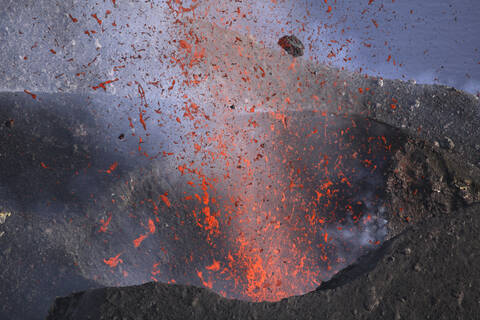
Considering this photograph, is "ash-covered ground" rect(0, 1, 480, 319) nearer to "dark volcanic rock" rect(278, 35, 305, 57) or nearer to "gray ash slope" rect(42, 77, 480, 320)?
"dark volcanic rock" rect(278, 35, 305, 57)

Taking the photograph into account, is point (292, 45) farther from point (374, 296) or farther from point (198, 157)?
point (374, 296)

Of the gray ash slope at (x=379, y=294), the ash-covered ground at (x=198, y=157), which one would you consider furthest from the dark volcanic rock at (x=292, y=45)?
the gray ash slope at (x=379, y=294)

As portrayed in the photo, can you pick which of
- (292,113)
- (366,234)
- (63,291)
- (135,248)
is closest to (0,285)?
(63,291)

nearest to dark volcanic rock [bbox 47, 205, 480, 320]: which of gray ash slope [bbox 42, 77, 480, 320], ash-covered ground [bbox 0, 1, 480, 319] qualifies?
gray ash slope [bbox 42, 77, 480, 320]

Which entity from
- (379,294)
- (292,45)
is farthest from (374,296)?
(292,45)

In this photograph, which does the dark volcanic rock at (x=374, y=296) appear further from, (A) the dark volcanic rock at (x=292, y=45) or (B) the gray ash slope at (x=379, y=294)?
(A) the dark volcanic rock at (x=292, y=45)

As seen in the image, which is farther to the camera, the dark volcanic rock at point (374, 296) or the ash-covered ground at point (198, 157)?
the ash-covered ground at point (198, 157)

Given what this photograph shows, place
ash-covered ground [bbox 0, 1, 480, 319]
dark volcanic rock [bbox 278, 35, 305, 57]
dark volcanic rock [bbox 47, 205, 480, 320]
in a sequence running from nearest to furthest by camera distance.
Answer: dark volcanic rock [bbox 47, 205, 480, 320] → ash-covered ground [bbox 0, 1, 480, 319] → dark volcanic rock [bbox 278, 35, 305, 57]
